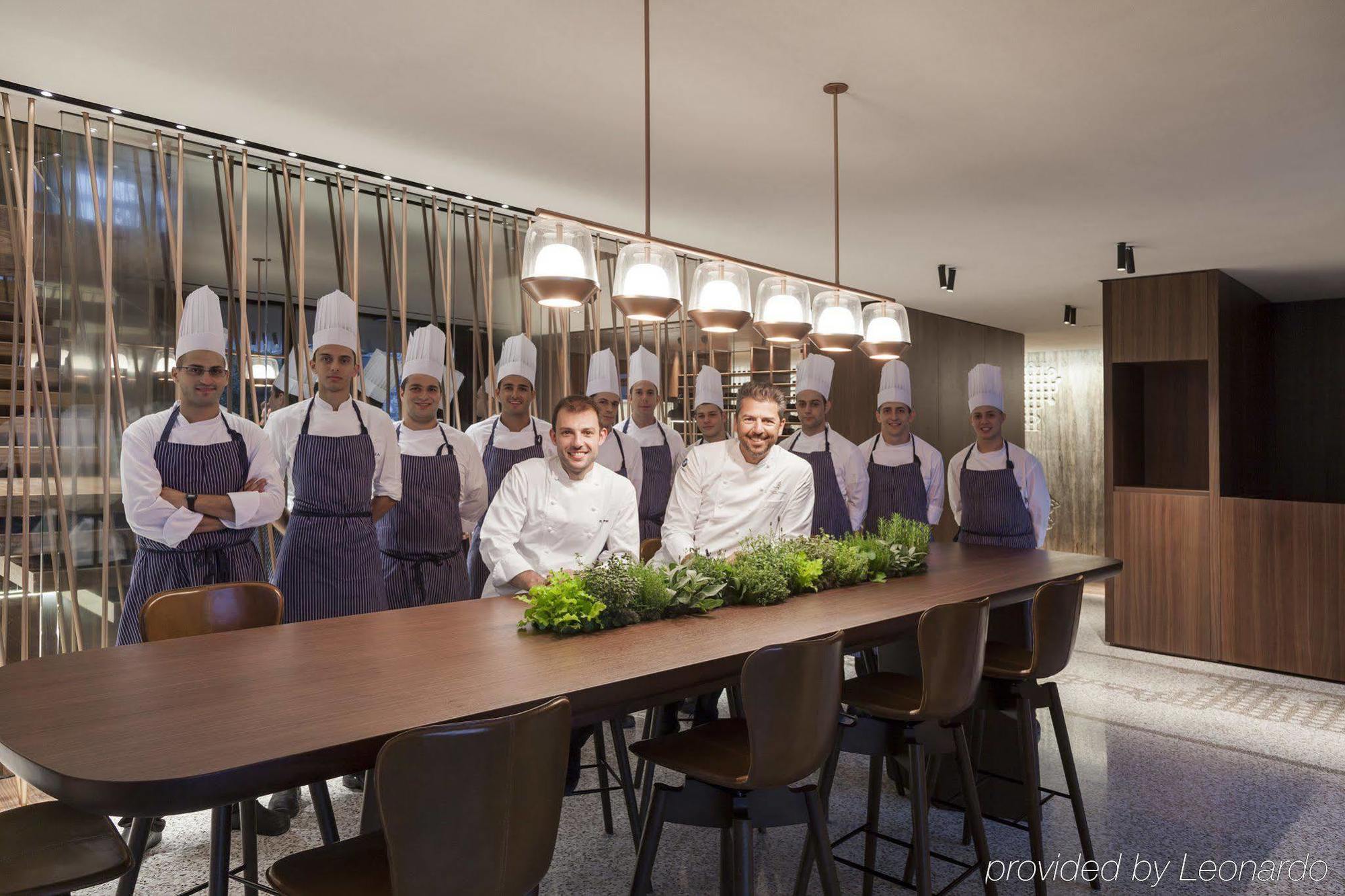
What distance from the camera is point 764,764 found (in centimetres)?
198

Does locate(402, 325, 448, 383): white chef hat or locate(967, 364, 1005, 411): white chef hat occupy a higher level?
locate(402, 325, 448, 383): white chef hat

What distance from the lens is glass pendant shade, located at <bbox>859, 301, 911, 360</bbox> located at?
398cm

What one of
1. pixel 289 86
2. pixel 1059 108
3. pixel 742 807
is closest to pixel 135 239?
pixel 289 86

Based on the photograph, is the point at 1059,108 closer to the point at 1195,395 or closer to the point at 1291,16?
the point at 1291,16

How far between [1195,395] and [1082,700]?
3276 mm

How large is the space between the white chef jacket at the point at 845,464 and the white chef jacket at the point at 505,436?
163cm

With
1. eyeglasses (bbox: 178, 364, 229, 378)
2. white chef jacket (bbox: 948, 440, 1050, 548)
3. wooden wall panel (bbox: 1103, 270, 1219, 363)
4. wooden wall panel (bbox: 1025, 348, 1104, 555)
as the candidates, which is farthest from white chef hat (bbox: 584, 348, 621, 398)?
wooden wall panel (bbox: 1025, 348, 1104, 555)

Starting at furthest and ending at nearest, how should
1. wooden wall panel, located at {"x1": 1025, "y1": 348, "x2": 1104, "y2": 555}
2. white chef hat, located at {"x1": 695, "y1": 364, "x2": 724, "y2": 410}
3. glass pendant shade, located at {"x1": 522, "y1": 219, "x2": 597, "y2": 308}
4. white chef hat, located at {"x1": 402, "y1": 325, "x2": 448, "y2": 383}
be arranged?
wooden wall panel, located at {"x1": 1025, "y1": 348, "x2": 1104, "y2": 555} < white chef hat, located at {"x1": 695, "y1": 364, "x2": 724, "y2": 410} < white chef hat, located at {"x1": 402, "y1": 325, "x2": 448, "y2": 383} < glass pendant shade, located at {"x1": 522, "y1": 219, "x2": 597, "y2": 308}

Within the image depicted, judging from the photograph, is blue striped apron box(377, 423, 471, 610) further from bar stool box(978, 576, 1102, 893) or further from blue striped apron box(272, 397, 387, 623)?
bar stool box(978, 576, 1102, 893)

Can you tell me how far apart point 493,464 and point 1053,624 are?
9.03ft

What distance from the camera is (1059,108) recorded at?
343 cm

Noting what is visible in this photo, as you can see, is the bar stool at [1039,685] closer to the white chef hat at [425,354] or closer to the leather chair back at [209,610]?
the leather chair back at [209,610]

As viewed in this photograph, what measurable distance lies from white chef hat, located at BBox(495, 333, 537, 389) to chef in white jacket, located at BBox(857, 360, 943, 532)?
7.06ft

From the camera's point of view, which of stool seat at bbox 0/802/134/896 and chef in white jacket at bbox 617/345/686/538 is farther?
chef in white jacket at bbox 617/345/686/538
